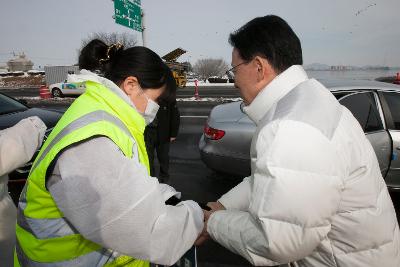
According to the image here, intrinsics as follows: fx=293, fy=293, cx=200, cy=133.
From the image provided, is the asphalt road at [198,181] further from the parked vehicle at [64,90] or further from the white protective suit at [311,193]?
the parked vehicle at [64,90]

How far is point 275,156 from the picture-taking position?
3.30 ft

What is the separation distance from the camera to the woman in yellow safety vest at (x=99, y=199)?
3.22 ft

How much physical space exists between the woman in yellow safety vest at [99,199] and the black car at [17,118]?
311 centimetres

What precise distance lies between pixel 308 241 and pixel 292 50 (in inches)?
32.6

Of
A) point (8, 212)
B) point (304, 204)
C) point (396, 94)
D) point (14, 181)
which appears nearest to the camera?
point (304, 204)

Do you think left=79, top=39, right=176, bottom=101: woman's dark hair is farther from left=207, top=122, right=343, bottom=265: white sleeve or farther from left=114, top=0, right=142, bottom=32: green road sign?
left=114, top=0, right=142, bottom=32: green road sign

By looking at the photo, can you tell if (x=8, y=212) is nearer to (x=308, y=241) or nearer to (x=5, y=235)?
(x=5, y=235)

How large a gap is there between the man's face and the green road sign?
1302 cm

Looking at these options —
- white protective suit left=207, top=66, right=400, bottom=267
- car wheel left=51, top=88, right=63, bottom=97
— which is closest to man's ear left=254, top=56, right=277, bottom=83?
white protective suit left=207, top=66, right=400, bottom=267

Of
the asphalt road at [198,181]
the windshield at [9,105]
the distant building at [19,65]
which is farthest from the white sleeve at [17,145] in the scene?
the distant building at [19,65]

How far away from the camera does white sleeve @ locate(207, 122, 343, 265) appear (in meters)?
0.99

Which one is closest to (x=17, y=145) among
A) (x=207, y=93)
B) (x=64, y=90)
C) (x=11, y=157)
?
(x=11, y=157)

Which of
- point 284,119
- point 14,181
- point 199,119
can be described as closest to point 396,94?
point 284,119

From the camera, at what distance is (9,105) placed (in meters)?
5.30
